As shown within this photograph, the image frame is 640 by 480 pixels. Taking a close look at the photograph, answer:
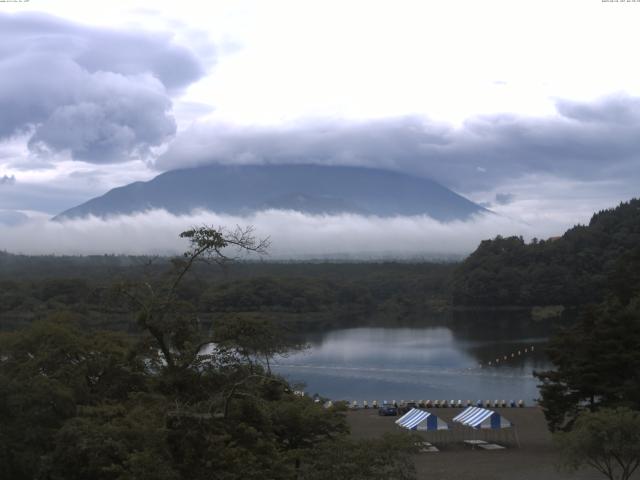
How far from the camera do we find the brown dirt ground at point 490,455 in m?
15.5

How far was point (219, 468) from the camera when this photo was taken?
28.1 ft

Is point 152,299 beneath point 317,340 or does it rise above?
above

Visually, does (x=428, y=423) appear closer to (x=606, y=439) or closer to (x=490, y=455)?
(x=490, y=455)

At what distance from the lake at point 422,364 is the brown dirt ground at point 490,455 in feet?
14.1

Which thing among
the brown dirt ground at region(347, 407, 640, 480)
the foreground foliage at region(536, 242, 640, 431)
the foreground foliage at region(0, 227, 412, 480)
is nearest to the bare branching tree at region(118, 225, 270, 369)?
the foreground foliage at region(0, 227, 412, 480)

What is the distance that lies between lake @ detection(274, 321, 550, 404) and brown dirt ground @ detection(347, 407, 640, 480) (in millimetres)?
4295

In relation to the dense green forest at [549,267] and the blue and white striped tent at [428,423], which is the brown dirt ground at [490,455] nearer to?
the blue and white striped tent at [428,423]

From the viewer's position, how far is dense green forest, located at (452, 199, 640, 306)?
66625 millimetres

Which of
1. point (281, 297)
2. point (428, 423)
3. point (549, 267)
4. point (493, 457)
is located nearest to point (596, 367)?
point (493, 457)

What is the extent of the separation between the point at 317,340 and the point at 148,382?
123 feet

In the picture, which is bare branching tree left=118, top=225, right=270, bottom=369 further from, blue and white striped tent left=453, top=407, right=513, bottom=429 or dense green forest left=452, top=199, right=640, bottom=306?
dense green forest left=452, top=199, right=640, bottom=306

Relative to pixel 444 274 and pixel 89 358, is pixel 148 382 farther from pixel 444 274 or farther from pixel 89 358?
pixel 444 274

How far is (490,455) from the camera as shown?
17.7 metres

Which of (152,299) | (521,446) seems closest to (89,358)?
(152,299)
